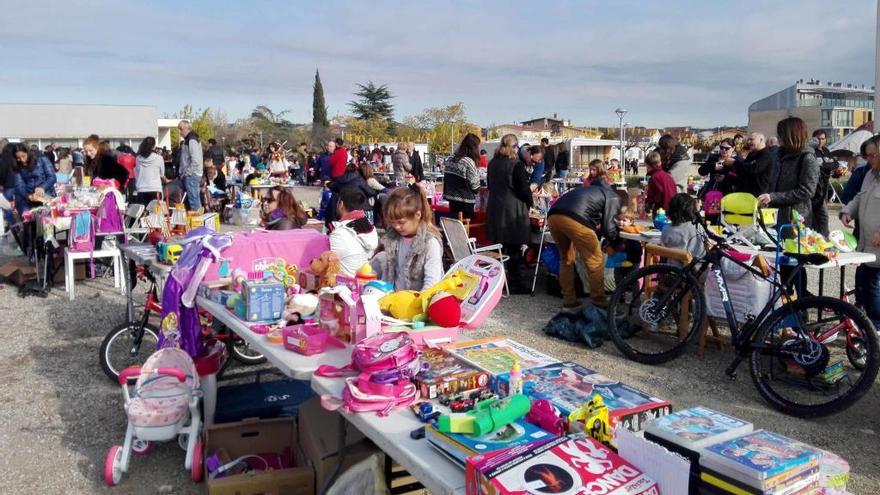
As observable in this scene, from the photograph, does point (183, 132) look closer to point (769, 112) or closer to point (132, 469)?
point (132, 469)

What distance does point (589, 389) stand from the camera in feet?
7.52

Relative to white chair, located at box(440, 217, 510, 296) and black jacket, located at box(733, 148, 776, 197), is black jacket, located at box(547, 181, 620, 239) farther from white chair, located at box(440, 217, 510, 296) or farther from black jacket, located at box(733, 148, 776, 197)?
black jacket, located at box(733, 148, 776, 197)

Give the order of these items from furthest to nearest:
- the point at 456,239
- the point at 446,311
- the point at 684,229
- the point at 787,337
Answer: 1. the point at 456,239
2. the point at 684,229
3. the point at 787,337
4. the point at 446,311

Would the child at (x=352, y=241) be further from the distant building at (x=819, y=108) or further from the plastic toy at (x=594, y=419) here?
the distant building at (x=819, y=108)

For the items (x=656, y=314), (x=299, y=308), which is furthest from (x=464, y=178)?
(x=299, y=308)

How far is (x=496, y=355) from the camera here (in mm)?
2672

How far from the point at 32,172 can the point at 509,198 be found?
6.97m

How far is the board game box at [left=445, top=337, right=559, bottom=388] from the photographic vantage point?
2512 mm

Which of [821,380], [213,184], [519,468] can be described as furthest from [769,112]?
[519,468]

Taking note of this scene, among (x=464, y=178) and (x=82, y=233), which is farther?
(x=464, y=178)

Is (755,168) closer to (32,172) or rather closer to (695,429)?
(695,429)

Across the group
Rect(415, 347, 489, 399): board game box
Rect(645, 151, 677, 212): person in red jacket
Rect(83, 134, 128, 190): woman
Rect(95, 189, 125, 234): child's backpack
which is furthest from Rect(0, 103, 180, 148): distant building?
Rect(415, 347, 489, 399): board game box

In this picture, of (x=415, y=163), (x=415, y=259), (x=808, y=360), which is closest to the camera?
(x=415, y=259)

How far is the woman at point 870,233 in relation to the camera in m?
4.90
